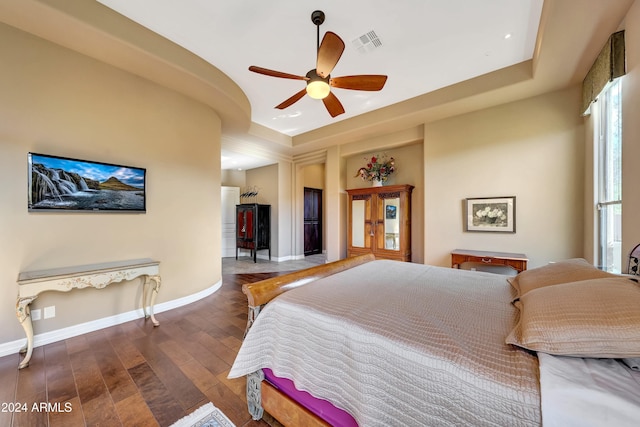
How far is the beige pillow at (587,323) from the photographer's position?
0.75 m

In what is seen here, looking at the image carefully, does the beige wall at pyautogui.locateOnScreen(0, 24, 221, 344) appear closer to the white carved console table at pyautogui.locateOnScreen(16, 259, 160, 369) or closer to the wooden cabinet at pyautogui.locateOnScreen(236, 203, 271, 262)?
the white carved console table at pyautogui.locateOnScreen(16, 259, 160, 369)

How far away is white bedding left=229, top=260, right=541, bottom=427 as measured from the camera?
78 cm

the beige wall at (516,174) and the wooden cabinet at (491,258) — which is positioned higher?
the beige wall at (516,174)

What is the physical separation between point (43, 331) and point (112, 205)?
132 cm

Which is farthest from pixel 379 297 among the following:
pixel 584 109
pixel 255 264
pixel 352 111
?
pixel 255 264

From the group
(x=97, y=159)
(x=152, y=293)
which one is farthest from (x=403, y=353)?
(x=97, y=159)

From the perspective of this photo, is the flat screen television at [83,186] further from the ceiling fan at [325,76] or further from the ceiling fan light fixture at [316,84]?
the ceiling fan light fixture at [316,84]

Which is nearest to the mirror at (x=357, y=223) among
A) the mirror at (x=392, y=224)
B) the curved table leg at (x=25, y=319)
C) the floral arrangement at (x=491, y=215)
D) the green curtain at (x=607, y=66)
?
the mirror at (x=392, y=224)

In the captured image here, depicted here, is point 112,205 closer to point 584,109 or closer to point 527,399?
point 527,399

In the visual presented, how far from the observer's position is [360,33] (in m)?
2.54

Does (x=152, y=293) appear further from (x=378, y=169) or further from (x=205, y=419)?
(x=378, y=169)

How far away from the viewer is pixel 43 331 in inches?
89.8

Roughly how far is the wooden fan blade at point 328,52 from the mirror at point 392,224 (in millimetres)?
2945

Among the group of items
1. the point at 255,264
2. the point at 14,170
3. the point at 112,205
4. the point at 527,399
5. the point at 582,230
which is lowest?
the point at 255,264
